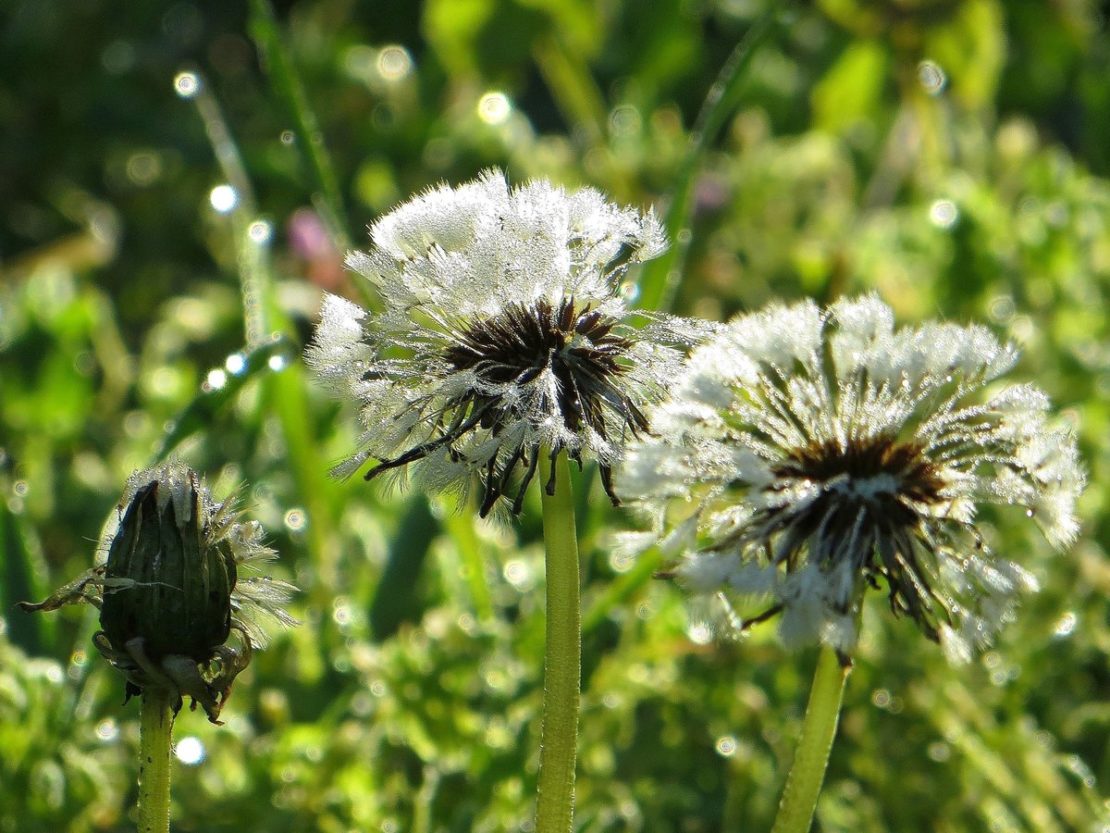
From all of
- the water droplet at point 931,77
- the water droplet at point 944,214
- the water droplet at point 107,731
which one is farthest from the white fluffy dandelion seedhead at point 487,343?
the water droplet at point 931,77

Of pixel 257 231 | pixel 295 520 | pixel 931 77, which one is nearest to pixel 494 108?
pixel 931 77

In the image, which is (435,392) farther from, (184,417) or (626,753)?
(626,753)

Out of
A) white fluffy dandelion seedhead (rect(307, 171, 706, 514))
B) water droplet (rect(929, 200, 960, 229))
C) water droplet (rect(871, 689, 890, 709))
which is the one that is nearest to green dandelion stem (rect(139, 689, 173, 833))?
white fluffy dandelion seedhead (rect(307, 171, 706, 514))

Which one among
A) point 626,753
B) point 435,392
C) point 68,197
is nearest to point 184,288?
point 68,197

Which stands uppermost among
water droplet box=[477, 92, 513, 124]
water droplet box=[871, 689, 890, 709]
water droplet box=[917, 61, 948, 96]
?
water droplet box=[917, 61, 948, 96]

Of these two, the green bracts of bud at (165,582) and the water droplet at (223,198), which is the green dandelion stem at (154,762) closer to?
the green bracts of bud at (165,582)

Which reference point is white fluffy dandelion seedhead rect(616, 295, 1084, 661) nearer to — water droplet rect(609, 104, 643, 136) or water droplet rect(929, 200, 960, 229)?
water droplet rect(929, 200, 960, 229)
